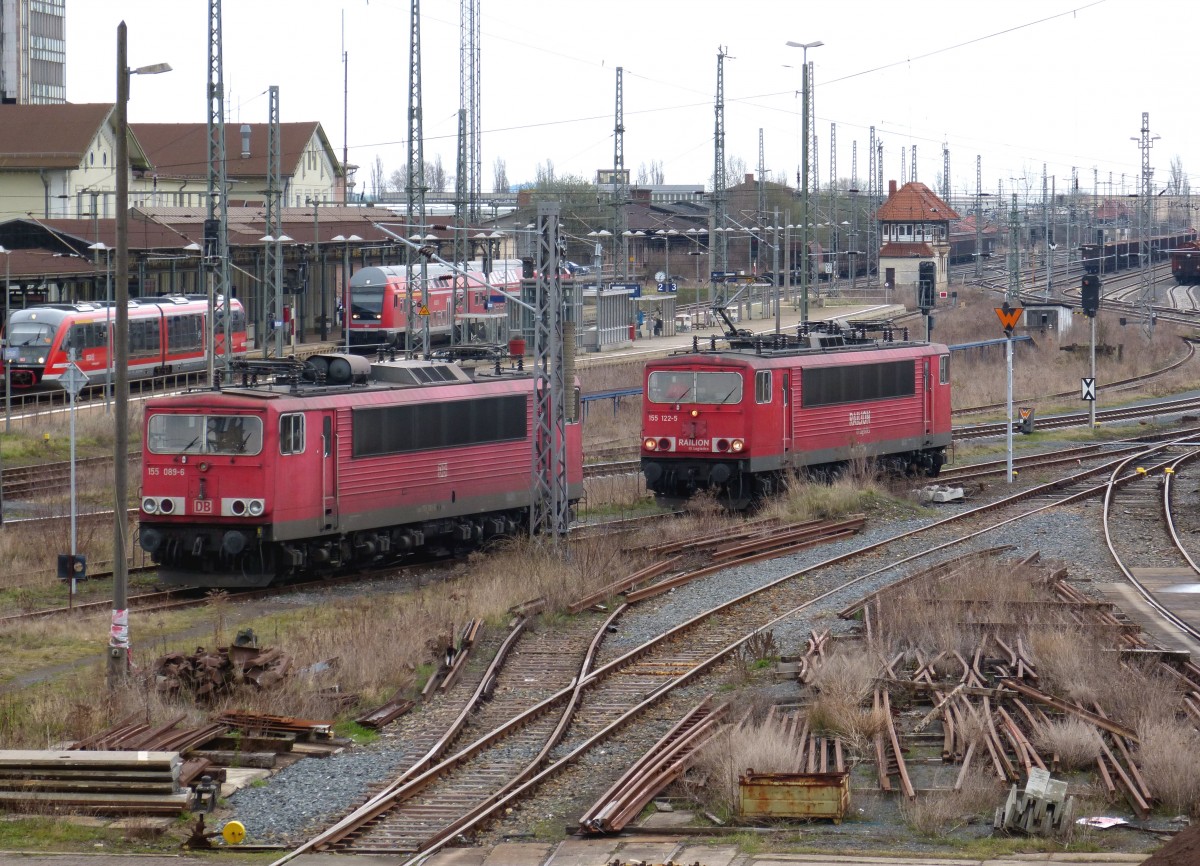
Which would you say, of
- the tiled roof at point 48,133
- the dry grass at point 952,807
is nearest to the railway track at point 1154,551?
the dry grass at point 952,807

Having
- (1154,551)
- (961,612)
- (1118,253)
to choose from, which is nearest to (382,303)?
(1154,551)

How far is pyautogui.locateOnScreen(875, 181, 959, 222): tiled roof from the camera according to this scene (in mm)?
98812

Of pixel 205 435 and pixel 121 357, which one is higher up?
pixel 121 357

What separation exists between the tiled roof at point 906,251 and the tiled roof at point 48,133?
50.2 meters

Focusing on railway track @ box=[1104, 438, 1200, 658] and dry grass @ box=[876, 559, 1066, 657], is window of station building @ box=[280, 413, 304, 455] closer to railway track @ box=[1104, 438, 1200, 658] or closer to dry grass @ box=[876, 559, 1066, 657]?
dry grass @ box=[876, 559, 1066, 657]

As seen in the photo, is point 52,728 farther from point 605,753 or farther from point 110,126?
point 110,126

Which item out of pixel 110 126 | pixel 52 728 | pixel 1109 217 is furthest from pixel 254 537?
pixel 1109 217

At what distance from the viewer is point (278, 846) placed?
10539 millimetres

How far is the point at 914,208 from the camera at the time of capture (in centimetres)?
9906

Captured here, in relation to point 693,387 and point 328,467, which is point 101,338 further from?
point 328,467

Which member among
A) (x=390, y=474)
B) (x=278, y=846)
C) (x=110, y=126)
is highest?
(x=110, y=126)

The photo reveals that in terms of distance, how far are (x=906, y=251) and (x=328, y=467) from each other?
271 ft

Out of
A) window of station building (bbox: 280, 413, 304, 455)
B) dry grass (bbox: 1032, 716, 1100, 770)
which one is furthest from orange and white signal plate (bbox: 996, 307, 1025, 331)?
dry grass (bbox: 1032, 716, 1100, 770)

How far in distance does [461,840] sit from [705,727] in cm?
318
